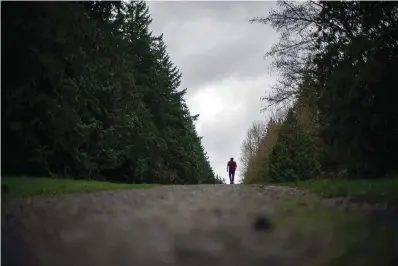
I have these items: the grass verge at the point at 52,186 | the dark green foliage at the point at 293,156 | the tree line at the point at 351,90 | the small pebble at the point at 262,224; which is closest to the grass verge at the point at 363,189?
the tree line at the point at 351,90

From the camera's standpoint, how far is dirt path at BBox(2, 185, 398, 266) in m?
4.03

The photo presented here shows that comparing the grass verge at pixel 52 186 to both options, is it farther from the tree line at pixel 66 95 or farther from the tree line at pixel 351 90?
the tree line at pixel 351 90

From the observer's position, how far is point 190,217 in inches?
205

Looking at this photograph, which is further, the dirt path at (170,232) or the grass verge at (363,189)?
the grass verge at (363,189)

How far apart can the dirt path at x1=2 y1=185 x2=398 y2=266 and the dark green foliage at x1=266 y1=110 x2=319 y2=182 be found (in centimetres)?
326

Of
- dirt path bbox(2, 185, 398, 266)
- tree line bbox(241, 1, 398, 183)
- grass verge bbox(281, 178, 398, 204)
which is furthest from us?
tree line bbox(241, 1, 398, 183)

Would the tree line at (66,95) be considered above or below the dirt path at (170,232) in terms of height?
above

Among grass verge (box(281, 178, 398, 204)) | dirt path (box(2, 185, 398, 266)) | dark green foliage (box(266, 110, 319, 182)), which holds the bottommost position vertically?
dirt path (box(2, 185, 398, 266))

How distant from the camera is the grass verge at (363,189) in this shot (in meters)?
6.11

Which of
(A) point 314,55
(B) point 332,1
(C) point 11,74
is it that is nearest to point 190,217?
(C) point 11,74

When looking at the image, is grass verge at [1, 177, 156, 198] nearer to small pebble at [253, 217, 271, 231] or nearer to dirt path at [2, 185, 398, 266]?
dirt path at [2, 185, 398, 266]

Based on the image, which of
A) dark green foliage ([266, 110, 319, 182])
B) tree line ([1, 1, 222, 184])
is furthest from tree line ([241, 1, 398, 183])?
tree line ([1, 1, 222, 184])

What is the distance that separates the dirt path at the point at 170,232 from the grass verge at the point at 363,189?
0.67 meters

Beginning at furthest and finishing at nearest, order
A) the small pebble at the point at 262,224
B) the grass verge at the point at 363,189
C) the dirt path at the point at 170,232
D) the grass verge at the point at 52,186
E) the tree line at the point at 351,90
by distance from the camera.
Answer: the tree line at the point at 351,90 < the grass verge at the point at 363,189 < the grass verge at the point at 52,186 < the small pebble at the point at 262,224 < the dirt path at the point at 170,232
